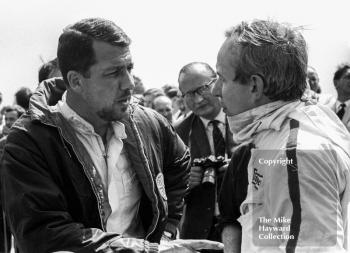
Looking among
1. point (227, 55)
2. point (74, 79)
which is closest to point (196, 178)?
point (74, 79)

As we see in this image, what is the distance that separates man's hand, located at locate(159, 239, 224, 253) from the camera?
3.13 meters

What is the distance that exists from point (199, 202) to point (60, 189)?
8.55 ft

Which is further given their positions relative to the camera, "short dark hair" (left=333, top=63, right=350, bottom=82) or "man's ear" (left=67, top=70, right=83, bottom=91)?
"short dark hair" (left=333, top=63, right=350, bottom=82)

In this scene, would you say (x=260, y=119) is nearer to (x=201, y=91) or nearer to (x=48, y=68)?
(x=48, y=68)

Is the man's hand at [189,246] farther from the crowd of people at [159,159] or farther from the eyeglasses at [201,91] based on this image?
the eyeglasses at [201,91]

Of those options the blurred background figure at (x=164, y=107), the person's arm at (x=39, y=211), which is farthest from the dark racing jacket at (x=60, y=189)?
the blurred background figure at (x=164, y=107)

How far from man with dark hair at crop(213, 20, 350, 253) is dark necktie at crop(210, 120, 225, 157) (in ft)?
9.41

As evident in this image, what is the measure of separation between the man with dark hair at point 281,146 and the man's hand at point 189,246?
0.50 ft

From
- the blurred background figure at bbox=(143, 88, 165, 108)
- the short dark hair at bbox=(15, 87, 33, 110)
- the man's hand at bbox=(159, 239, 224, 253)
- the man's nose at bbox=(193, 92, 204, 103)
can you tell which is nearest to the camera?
the man's hand at bbox=(159, 239, 224, 253)

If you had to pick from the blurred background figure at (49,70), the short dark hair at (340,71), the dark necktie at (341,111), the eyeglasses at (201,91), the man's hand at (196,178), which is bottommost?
the dark necktie at (341,111)

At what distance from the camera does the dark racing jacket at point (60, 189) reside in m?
3.17

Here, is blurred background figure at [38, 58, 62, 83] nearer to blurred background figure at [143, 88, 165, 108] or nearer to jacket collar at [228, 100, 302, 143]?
jacket collar at [228, 100, 302, 143]

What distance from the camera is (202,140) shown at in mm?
5988

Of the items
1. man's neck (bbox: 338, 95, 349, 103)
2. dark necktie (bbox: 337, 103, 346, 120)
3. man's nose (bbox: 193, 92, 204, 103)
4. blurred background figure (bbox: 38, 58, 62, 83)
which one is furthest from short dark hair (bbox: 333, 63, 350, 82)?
blurred background figure (bbox: 38, 58, 62, 83)
